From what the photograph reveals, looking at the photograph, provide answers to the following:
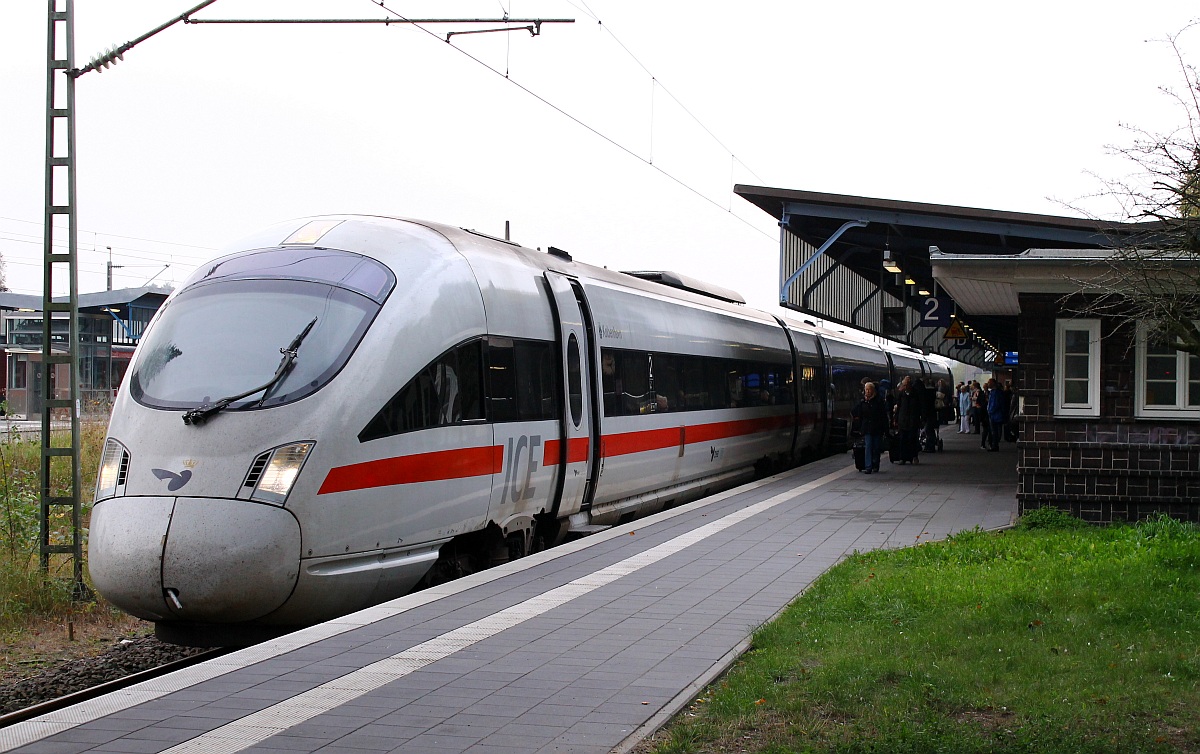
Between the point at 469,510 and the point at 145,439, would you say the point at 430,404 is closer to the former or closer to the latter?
the point at 469,510

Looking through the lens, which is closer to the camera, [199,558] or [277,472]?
[199,558]

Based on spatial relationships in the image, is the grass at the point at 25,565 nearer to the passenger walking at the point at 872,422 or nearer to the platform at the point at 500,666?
the platform at the point at 500,666

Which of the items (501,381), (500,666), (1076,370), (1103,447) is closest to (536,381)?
(501,381)

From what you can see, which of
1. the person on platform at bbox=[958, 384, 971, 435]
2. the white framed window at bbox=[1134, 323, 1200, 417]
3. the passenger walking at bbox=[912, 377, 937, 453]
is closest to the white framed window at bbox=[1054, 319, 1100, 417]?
the white framed window at bbox=[1134, 323, 1200, 417]

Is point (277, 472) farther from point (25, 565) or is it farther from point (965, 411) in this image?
point (965, 411)

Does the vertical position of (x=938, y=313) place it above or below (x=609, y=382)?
above

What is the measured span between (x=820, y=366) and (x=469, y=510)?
18686 mm

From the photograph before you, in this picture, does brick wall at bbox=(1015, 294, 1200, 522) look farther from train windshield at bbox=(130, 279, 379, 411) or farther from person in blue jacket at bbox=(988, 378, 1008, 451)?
person in blue jacket at bbox=(988, 378, 1008, 451)

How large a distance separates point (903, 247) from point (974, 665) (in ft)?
64.0

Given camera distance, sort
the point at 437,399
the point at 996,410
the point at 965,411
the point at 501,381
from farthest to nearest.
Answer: the point at 965,411, the point at 996,410, the point at 501,381, the point at 437,399

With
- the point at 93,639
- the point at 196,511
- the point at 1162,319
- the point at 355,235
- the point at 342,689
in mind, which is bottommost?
the point at 93,639

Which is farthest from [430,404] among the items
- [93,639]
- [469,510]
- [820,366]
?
[820,366]

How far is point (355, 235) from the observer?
9.54 m

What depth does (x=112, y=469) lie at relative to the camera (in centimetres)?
820
